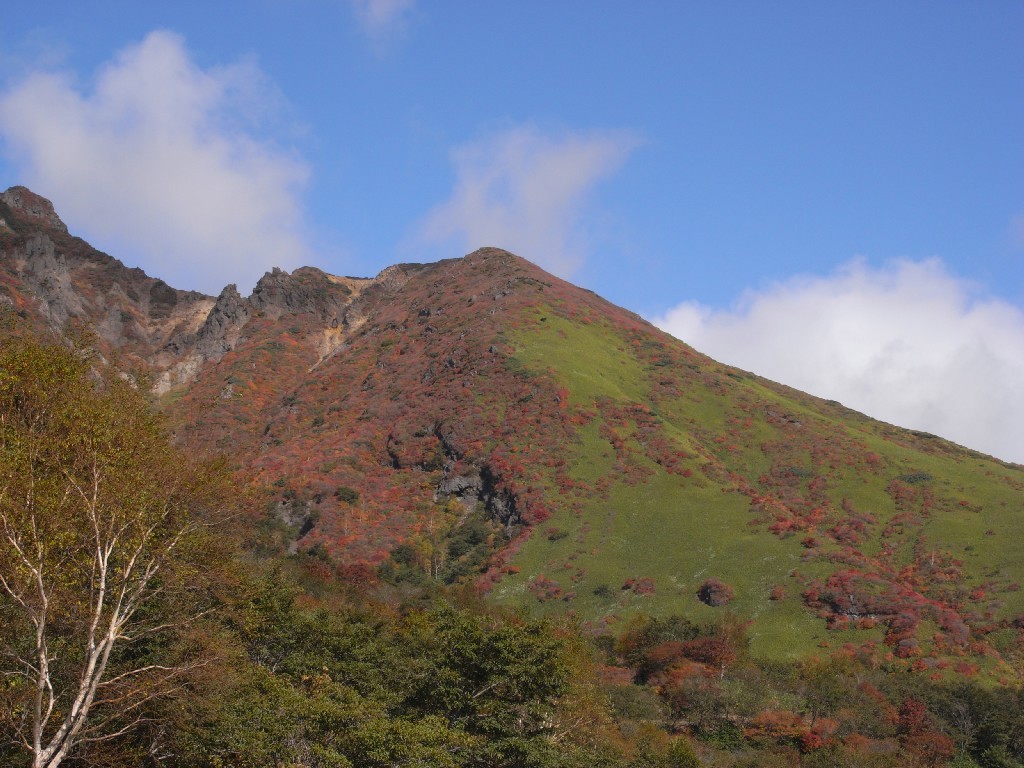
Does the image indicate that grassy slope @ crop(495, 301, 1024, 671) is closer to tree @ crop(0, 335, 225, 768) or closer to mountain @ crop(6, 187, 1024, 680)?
mountain @ crop(6, 187, 1024, 680)

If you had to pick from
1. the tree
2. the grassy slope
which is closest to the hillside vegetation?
the grassy slope

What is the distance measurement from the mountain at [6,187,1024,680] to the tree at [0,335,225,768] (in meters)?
24.5

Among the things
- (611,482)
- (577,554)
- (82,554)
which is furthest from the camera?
(611,482)

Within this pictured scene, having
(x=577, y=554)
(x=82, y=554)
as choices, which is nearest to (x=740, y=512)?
(x=577, y=554)

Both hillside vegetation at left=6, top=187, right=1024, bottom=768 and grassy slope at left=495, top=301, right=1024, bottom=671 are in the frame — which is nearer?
hillside vegetation at left=6, top=187, right=1024, bottom=768

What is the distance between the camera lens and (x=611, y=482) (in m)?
108

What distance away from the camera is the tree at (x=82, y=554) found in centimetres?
1850

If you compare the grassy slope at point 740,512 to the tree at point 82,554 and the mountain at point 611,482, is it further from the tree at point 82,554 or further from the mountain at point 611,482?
the tree at point 82,554

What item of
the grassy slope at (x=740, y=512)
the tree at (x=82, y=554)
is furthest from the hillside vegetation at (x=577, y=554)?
the tree at (x=82, y=554)

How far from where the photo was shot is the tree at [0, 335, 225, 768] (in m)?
18.5

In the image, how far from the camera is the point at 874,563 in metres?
87.6

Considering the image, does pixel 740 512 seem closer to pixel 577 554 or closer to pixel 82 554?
pixel 577 554

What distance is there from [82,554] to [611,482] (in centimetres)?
9068

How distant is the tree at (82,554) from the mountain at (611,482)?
963 inches
